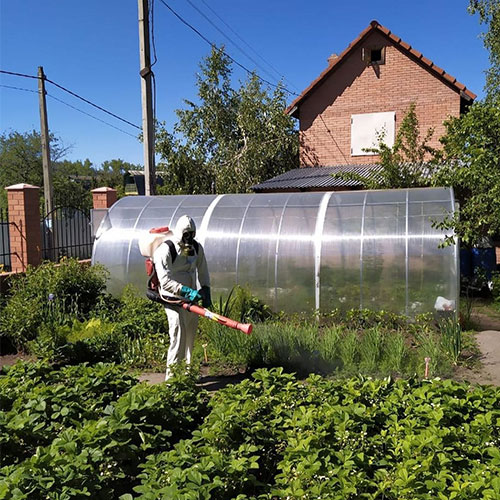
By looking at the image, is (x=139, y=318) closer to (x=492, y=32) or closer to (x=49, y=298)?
(x=49, y=298)

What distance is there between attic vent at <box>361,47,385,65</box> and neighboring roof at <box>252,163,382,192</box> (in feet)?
11.4

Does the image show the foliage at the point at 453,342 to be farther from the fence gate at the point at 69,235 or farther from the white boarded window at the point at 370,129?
the white boarded window at the point at 370,129

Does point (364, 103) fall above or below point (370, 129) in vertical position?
above

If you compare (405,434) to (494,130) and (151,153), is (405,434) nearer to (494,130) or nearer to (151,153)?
(494,130)

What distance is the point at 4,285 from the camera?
27.5 feet

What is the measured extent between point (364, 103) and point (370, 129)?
92cm

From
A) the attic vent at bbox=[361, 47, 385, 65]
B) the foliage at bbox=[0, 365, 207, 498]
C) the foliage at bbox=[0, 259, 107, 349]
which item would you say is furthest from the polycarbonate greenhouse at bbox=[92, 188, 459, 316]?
the attic vent at bbox=[361, 47, 385, 65]

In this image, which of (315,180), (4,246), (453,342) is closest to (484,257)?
(315,180)

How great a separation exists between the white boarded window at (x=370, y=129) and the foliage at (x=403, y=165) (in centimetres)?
87

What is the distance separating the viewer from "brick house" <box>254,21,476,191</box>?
15.2 metres

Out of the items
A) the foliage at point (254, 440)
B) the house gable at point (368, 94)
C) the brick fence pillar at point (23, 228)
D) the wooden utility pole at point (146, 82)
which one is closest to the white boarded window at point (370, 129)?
the house gable at point (368, 94)

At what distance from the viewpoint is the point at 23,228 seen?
9.32m

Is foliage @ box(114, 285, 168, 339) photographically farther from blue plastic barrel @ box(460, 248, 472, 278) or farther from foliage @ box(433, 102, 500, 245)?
blue plastic barrel @ box(460, 248, 472, 278)

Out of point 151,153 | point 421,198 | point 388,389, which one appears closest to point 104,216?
point 151,153
